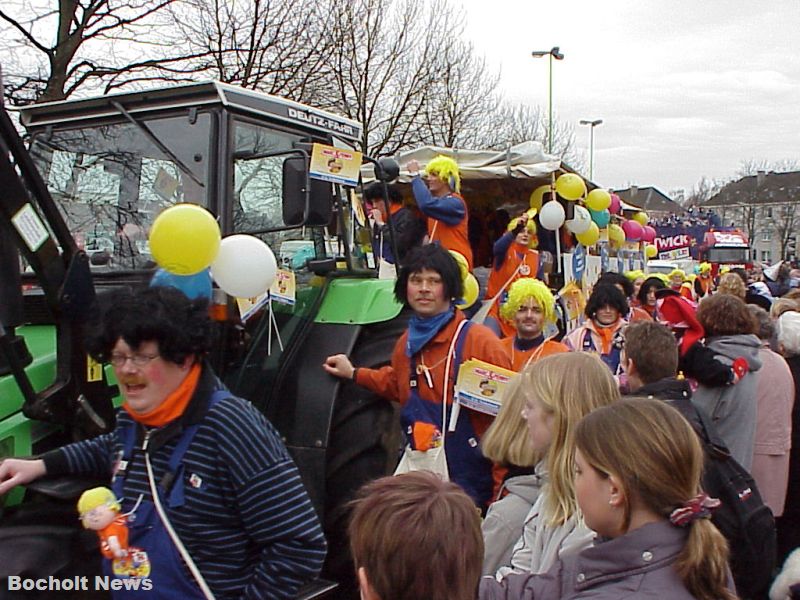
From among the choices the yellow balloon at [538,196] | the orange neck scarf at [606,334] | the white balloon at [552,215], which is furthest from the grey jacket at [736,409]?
the yellow balloon at [538,196]

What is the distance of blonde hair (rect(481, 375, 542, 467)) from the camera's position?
2363 mm

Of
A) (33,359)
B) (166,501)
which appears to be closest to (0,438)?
(33,359)

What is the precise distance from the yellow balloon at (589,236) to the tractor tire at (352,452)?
181 inches

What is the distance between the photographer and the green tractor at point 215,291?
2.49 metres

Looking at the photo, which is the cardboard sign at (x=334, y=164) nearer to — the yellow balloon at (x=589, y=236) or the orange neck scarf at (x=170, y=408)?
the orange neck scarf at (x=170, y=408)

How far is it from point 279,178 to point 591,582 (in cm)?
232

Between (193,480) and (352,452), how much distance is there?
5.68ft

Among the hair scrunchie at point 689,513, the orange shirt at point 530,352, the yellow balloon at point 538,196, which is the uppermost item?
the yellow balloon at point 538,196

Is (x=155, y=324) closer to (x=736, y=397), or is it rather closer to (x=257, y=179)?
(x=257, y=179)

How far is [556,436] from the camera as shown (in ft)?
7.04

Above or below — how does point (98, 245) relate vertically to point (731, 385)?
above

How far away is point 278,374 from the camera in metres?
3.53

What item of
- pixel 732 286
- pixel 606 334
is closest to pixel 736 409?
pixel 606 334

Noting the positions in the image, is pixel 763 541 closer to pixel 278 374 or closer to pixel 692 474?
pixel 692 474
